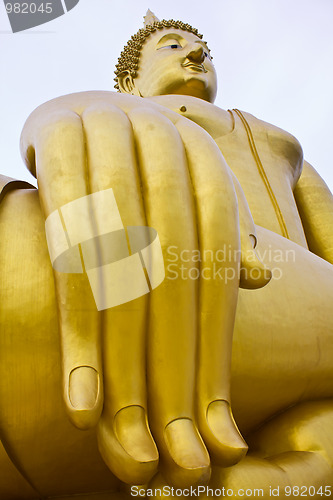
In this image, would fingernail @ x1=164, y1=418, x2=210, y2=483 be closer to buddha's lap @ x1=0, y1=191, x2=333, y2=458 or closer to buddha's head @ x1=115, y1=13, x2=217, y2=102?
buddha's lap @ x1=0, y1=191, x2=333, y2=458

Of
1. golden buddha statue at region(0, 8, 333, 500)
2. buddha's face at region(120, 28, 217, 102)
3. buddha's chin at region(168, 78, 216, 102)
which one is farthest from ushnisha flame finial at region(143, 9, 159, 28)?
golden buddha statue at region(0, 8, 333, 500)

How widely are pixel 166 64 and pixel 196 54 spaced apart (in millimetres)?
225

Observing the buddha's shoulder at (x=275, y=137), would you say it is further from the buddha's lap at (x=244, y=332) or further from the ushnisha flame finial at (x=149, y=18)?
the ushnisha flame finial at (x=149, y=18)

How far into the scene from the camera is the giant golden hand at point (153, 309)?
56.5 inches

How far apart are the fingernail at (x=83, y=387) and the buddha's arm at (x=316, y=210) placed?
203cm

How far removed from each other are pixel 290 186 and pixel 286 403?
5.21 ft

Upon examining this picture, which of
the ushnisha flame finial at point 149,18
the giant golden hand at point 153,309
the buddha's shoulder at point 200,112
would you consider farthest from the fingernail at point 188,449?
the ushnisha flame finial at point 149,18

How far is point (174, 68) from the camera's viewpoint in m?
3.70

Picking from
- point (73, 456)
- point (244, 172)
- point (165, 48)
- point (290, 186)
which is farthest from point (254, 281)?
point (165, 48)

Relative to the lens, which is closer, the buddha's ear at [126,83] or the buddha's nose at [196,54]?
the buddha's nose at [196,54]

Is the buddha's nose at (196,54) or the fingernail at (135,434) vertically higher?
the buddha's nose at (196,54)

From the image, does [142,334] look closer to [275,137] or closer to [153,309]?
[153,309]

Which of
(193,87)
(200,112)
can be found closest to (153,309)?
(200,112)

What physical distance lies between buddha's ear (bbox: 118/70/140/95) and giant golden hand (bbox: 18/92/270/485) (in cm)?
225
